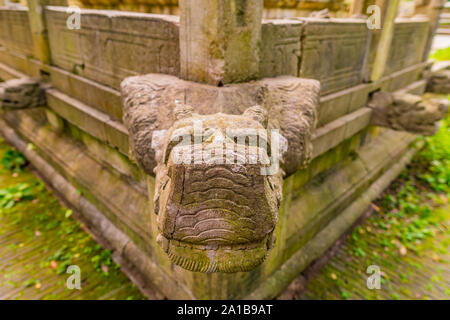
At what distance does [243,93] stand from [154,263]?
2043mm

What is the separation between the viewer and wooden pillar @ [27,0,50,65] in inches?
146

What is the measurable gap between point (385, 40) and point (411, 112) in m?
1.01

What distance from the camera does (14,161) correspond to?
16.7 ft

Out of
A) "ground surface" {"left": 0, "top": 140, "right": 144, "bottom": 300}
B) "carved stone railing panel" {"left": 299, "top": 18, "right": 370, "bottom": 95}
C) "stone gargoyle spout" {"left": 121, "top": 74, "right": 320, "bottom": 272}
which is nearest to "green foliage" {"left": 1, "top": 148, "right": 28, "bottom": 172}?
"ground surface" {"left": 0, "top": 140, "right": 144, "bottom": 300}

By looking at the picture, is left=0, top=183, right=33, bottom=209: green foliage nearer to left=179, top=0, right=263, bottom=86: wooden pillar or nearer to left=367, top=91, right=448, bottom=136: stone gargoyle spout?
left=179, top=0, right=263, bottom=86: wooden pillar

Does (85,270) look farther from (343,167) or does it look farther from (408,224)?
(408,224)

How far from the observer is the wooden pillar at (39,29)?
3.72 metres

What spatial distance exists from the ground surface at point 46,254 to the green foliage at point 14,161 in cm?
67

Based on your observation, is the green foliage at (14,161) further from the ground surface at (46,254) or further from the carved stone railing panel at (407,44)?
the carved stone railing panel at (407,44)

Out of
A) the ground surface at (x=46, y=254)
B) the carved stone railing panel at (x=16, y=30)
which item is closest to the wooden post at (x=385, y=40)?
the ground surface at (x=46, y=254)

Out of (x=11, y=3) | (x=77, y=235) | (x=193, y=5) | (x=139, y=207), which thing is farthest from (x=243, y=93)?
(x=11, y=3)

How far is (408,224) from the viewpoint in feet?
13.6

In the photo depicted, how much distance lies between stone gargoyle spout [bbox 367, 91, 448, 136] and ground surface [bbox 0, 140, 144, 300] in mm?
3711

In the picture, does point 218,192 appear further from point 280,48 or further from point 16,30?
point 16,30
